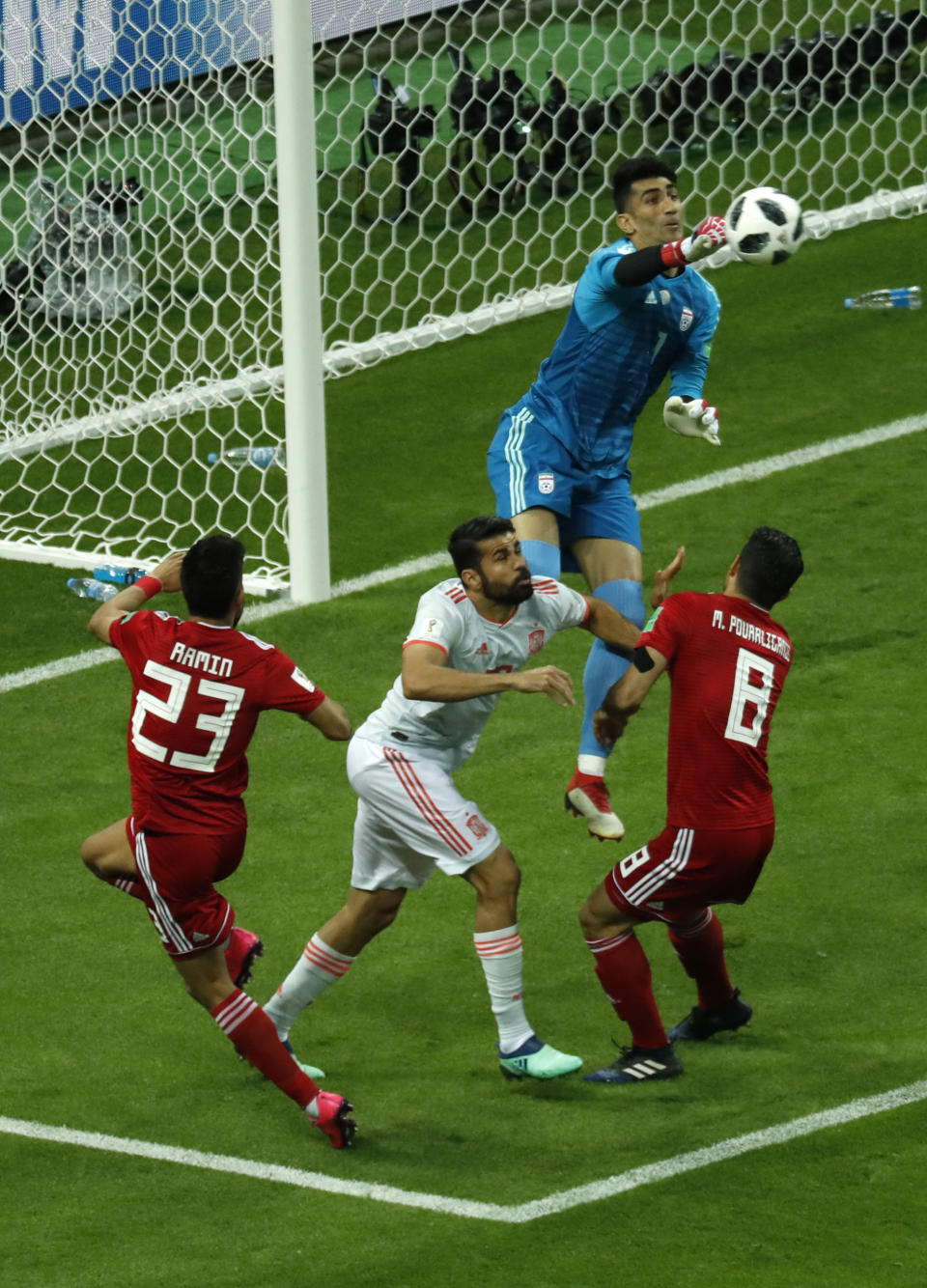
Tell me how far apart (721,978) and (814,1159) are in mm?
898

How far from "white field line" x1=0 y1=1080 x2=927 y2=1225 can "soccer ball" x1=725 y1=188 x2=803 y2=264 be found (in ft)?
9.17

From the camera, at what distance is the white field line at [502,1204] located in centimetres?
585

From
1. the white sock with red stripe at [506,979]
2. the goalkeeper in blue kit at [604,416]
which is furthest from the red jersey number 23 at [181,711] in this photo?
the goalkeeper in blue kit at [604,416]

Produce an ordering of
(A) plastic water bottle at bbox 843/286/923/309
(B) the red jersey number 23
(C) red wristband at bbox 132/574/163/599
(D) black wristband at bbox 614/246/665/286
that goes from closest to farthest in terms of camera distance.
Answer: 1. (B) the red jersey number 23
2. (C) red wristband at bbox 132/574/163/599
3. (D) black wristband at bbox 614/246/665/286
4. (A) plastic water bottle at bbox 843/286/923/309

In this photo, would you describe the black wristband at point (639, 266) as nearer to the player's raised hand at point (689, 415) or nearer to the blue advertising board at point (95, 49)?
the player's raised hand at point (689, 415)

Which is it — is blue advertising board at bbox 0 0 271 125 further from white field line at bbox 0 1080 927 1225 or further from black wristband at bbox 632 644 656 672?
white field line at bbox 0 1080 927 1225

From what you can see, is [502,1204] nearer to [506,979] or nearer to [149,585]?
[506,979]

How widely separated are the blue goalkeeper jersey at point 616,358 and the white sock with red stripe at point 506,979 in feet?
7.01

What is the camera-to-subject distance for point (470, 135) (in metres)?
12.8

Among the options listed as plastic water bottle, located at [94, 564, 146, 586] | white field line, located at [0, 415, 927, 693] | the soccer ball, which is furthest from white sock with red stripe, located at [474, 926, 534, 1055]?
plastic water bottle, located at [94, 564, 146, 586]

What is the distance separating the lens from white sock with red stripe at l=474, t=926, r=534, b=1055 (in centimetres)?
650

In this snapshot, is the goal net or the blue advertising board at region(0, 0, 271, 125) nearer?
the blue advertising board at region(0, 0, 271, 125)

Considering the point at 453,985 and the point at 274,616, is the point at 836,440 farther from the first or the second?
the point at 453,985

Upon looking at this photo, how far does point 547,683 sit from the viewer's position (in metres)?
6.18
